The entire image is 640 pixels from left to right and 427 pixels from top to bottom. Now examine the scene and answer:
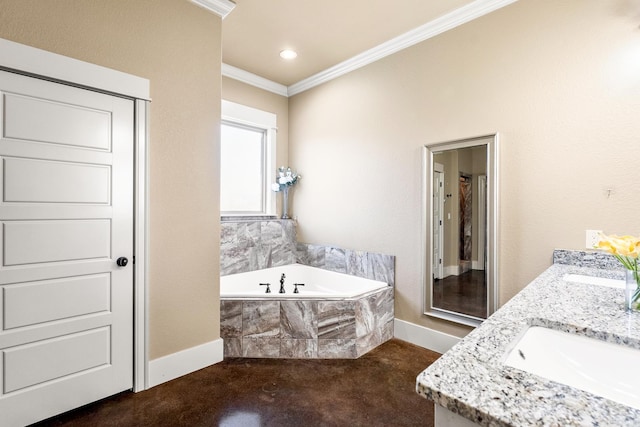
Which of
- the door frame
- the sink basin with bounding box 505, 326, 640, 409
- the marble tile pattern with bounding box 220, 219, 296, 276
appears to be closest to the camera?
the sink basin with bounding box 505, 326, 640, 409

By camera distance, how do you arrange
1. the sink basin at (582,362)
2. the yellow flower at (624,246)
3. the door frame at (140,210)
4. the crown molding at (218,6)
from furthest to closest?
the crown molding at (218,6)
the door frame at (140,210)
the yellow flower at (624,246)
the sink basin at (582,362)

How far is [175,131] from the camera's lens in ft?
7.75

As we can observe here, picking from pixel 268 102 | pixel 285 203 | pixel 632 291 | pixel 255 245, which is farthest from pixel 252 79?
pixel 632 291

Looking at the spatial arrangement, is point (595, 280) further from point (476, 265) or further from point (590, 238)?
point (476, 265)

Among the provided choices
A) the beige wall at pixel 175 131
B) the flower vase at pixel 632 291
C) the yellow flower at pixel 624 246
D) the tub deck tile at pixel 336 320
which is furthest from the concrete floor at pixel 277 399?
the yellow flower at pixel 624 246

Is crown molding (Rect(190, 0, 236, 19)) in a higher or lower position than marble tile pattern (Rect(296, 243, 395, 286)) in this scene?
higher

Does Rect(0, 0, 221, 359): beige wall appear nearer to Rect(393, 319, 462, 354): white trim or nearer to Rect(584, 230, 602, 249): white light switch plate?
Rect(393, 319, 462, 354): white trim

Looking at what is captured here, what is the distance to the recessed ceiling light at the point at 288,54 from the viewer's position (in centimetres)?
324

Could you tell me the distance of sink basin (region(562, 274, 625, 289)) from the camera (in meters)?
1.60

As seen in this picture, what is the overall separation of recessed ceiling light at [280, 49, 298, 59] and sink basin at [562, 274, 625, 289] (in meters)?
2.95

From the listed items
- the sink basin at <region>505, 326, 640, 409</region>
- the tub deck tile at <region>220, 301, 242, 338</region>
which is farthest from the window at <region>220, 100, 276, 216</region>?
the sink basin at <region>505, 326, 640, 409</region>

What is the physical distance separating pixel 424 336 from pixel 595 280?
1486 millimetres

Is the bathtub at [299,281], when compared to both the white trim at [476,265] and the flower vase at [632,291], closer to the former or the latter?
the white trim at [476,265]

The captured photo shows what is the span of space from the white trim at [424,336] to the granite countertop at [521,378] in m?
1.61
